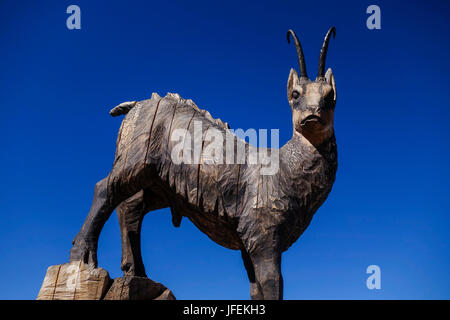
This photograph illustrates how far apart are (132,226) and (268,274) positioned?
75.5 inches

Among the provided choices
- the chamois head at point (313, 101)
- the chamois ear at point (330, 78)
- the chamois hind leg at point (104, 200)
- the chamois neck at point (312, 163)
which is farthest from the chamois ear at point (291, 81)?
the chamois hind leg at point (104, 200)

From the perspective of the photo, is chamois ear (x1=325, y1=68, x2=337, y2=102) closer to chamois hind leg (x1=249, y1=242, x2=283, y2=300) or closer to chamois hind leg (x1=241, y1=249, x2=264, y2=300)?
chamois hind leg (x1=249, y1=242, x2=283, y2=300)

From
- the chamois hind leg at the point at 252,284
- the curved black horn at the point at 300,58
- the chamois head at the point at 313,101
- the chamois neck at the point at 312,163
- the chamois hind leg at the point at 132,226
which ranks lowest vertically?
the chamois hind leg at the point at 252,284

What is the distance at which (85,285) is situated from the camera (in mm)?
4559

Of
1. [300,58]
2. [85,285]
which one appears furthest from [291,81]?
[85,285]

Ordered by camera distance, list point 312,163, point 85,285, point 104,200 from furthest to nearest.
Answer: point 104,200, point 85,285, point 312,163

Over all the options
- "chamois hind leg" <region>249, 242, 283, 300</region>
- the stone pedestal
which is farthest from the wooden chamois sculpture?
the stone pedestal

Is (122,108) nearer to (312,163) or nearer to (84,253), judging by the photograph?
(84,253)

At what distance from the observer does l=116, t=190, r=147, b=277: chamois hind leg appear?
5.39 meters

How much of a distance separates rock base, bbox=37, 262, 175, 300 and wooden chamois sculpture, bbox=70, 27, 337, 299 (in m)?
0.17

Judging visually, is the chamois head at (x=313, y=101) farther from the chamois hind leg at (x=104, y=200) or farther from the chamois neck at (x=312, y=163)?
the chamois hind leg at (x=104, y=200)

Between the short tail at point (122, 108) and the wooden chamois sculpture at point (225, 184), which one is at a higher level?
the short tail at point (122, 108)

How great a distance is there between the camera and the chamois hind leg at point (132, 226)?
5.39 meters
